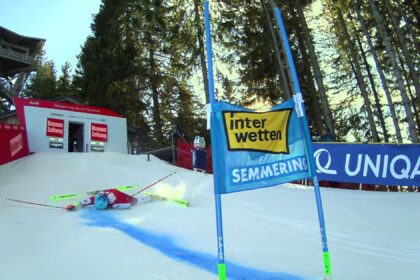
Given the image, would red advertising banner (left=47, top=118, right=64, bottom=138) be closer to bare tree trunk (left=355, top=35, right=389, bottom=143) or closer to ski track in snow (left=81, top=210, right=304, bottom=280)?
ski track in snow (left=81, top=210, right=304, bottom=280)

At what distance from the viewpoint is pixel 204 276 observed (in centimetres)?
472

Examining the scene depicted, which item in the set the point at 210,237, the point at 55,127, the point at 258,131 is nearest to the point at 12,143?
the point at 55,127

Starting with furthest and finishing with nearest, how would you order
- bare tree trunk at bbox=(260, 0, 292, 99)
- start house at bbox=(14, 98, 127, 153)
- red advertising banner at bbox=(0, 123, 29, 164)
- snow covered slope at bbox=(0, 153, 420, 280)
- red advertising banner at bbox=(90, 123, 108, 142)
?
red advertising banner at bbox=(90, 123, 108, 142) → bare tree trunk at bbox=(260, 0, 292, 99) → start house at bbox=(14, 98, 127, 153) → red advertising banner at bbox=(0, 123, 29, 164) → snow covered slope at bbox=(0, 153, 420, 280)

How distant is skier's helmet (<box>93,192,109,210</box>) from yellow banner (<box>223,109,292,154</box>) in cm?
561

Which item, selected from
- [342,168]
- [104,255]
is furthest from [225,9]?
[104,255]

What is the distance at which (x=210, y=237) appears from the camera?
666cm

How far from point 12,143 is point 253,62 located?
14.5 metres

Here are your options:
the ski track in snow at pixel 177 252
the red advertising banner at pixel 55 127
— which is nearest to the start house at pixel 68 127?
the red advertising banner at pixel 55 127

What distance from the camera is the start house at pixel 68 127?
65.1ft

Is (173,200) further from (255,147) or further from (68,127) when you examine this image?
(68,127)

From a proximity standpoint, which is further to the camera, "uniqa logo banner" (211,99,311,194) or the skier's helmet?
the skier's helmet

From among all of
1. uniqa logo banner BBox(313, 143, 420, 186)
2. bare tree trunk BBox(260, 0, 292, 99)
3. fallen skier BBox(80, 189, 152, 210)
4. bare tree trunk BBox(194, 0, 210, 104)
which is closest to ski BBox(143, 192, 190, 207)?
fallen skier BBox(80, 189, 152, 210)

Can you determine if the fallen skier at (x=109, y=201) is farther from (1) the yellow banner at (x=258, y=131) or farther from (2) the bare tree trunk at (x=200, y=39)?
(2) the bare tree trunk at (x=200, y=39)

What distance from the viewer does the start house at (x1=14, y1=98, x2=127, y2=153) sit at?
65.1 ft
